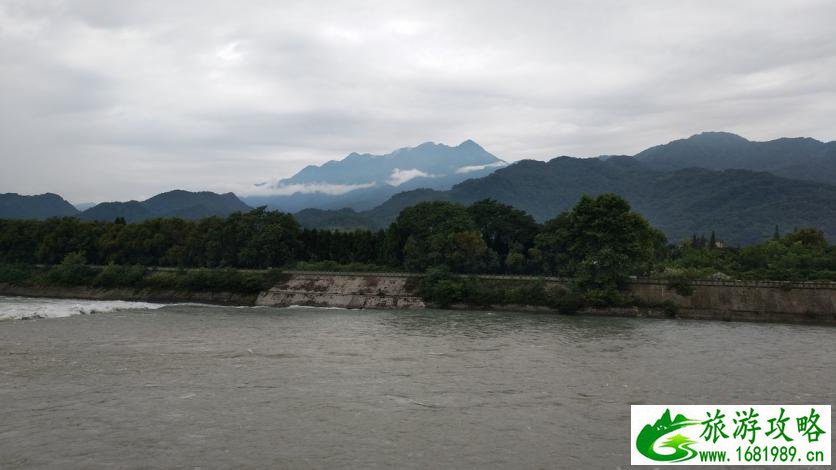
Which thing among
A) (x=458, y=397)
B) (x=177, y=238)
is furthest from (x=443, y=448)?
(x=177, y=238)

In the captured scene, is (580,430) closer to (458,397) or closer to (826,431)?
(458,397)

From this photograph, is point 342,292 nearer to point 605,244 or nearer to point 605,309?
point 605,309

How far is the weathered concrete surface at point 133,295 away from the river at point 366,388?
79.6 ft

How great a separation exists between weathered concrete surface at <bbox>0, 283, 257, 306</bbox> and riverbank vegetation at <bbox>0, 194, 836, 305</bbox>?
3.98ft

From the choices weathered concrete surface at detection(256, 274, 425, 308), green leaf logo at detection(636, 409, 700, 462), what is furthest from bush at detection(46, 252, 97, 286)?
green leaf logo at detection(636, 409, 700, 462)

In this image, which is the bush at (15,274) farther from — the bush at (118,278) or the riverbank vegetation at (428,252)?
the bush at (118,278)

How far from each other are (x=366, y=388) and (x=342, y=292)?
44.2m

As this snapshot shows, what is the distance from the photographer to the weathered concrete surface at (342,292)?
69.5 m

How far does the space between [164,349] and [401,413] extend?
21.2 metres

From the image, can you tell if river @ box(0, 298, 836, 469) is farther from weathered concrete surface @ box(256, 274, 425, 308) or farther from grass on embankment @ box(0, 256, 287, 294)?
grass on embankment @ box(0, 256, 287, 294)

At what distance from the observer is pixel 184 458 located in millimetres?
19344

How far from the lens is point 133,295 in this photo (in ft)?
258

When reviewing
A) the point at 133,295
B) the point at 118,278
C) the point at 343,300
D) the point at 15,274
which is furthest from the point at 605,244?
the point at 15,274

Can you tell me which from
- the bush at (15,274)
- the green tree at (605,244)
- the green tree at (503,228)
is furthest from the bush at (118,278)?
the green tree at (605,244)
